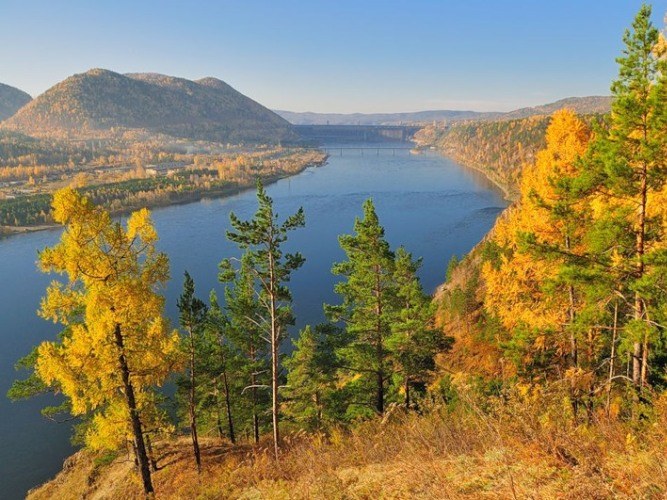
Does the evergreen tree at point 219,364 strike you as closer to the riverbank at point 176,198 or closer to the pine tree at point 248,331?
the pine tree at point 248,331

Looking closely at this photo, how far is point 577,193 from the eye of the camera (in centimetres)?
998

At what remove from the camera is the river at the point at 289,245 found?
33.0 m

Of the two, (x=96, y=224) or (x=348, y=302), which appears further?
(x=348, y=302)

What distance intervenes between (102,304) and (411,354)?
10.8 metres

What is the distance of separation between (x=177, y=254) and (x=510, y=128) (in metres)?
149

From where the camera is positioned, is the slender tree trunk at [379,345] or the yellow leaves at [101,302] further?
the slender tree trunk at [379,345]

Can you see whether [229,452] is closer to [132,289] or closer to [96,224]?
[132,289]

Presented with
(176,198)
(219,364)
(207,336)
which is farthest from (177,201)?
(219,364)

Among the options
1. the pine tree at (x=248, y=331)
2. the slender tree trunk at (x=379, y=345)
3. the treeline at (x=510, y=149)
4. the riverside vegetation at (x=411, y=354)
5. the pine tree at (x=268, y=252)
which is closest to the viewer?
the riverside vegetation at (x=411, y=354)

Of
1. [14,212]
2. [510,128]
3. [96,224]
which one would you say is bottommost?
[14,212]

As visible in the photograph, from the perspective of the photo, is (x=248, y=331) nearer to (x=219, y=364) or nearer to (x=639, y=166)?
(x=219, y=364)

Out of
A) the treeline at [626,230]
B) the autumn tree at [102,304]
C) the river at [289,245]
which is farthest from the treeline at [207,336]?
the river at [289,245]

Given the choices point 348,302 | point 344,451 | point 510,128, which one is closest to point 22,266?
point 348,302

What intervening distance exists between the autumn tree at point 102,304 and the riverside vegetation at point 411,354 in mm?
46
